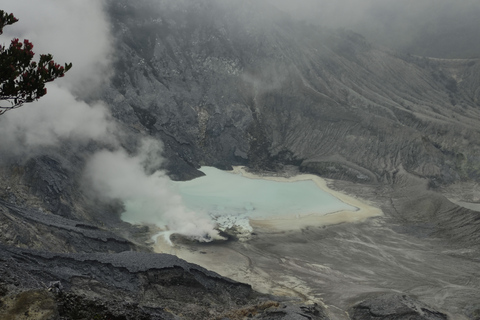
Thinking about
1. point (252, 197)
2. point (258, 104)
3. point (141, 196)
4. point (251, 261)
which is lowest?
point (251, 261)

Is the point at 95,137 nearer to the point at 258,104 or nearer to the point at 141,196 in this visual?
the point at 141,196

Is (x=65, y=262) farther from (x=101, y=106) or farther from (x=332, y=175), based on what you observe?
(x=332, y=175)

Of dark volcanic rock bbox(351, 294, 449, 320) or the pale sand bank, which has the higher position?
the pale sand bank

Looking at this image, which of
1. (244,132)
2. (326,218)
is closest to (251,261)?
(326,218)

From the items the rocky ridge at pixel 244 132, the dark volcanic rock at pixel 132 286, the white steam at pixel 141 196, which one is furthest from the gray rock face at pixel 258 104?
the dark volcanic rock at pixel 132 286

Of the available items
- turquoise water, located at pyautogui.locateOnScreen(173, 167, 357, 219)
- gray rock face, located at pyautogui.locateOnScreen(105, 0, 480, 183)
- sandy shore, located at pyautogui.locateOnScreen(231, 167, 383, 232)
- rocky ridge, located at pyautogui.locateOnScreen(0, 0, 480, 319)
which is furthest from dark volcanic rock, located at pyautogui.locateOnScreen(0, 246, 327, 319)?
gray rock face, located at pyautogui.locateOnScreen(105, 0, 480, 183)

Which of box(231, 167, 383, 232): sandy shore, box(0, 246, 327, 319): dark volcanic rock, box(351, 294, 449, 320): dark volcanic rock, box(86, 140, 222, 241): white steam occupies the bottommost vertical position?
box(351, 294, 449, 320): dark volcanic rock

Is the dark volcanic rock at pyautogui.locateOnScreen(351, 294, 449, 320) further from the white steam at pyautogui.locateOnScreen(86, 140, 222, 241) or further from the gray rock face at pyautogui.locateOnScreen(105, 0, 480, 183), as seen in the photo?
the gray rock face at pyautogui.locateOnScreen(105, 0, 480, 183)
